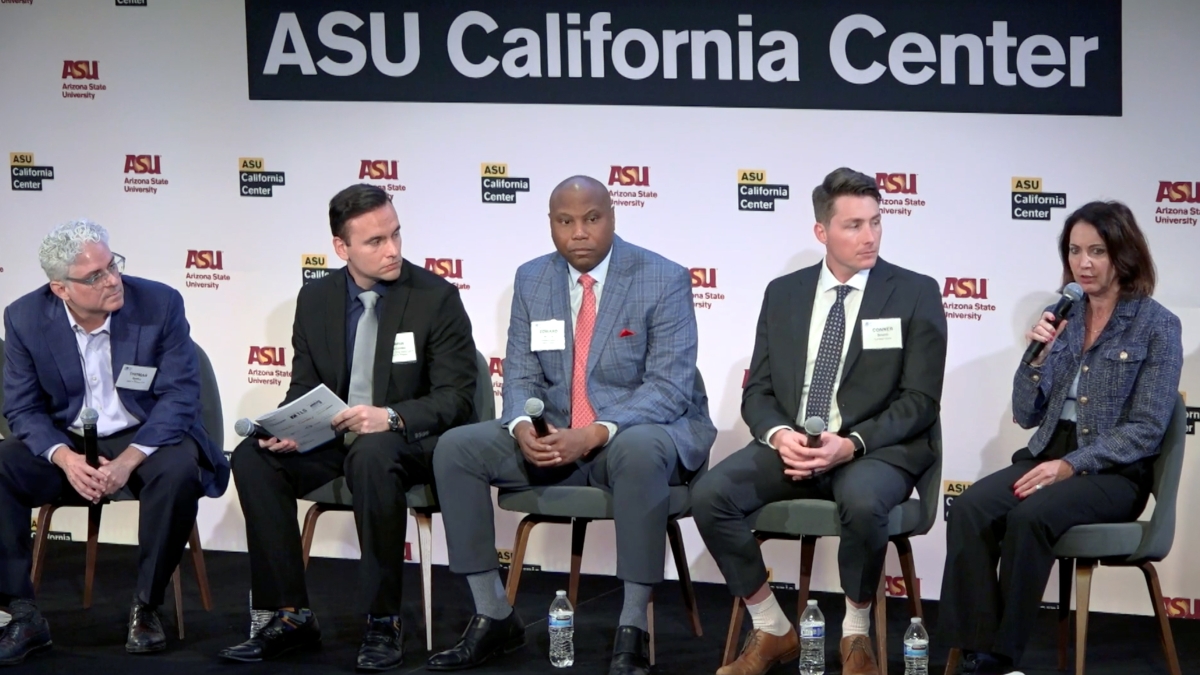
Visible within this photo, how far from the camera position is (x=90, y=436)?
4.47 metres

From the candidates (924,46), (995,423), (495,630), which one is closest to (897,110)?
(924,46)

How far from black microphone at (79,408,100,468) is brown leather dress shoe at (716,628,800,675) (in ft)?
6.56

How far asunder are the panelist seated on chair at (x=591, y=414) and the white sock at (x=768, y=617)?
32 centimetres

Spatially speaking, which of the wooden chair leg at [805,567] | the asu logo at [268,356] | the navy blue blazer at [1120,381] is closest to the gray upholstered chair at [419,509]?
the wooden chair leg at [805,567]

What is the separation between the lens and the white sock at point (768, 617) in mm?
4305

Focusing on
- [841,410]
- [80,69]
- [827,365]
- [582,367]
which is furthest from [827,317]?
[80,69]

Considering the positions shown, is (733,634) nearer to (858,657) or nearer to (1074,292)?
(858,657)

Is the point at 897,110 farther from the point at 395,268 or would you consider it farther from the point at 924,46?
the point at 395,268

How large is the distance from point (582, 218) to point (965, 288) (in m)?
1.45

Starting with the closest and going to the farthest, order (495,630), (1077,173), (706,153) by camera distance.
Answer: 1. (495,630)
2. (1077,173)
3. (706,153)

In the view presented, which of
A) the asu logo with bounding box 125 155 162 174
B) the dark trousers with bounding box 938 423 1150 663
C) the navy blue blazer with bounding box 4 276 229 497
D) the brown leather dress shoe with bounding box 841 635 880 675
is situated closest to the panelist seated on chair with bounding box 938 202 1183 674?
the dark trousers with bounding box 938 423 1150 663

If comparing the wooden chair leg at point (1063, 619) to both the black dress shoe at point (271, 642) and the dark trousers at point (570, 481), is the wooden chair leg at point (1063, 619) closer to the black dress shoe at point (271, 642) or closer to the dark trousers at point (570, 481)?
the dark trousers at point (570, 481)

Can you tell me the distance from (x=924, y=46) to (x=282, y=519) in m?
2.67

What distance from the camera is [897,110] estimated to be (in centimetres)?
513
